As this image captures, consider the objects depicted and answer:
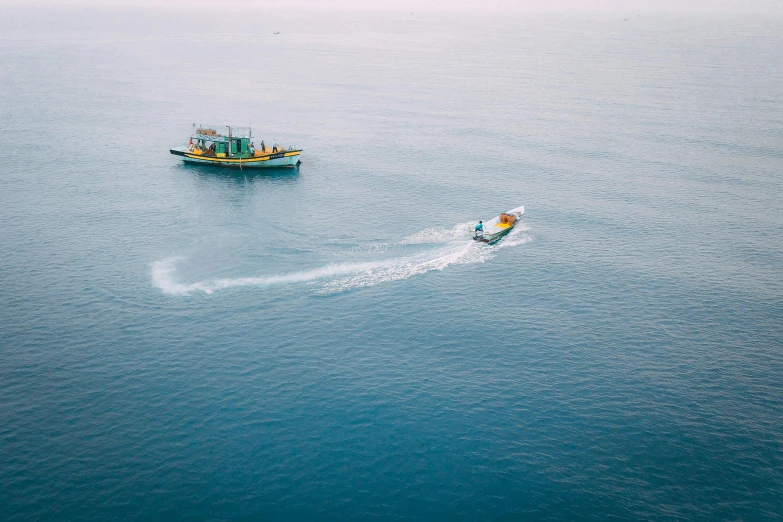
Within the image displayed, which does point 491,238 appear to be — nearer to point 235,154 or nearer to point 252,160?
point 252,160

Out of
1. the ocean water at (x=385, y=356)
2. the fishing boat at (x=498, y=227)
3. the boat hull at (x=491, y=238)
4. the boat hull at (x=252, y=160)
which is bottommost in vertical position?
the ocean water at (x=385, y=356)

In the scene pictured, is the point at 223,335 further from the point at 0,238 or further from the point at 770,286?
the point at 770,286

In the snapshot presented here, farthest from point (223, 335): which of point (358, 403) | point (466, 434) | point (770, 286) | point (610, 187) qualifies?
point (610, 187)

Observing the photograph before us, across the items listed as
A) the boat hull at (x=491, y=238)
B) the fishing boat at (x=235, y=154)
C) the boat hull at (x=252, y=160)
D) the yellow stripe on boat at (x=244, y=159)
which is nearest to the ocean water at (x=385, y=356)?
the boat hull at (x=491, y=238)

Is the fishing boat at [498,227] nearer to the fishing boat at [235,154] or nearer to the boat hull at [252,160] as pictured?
the boat hull at [252,160]

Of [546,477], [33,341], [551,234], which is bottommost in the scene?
[546,477]

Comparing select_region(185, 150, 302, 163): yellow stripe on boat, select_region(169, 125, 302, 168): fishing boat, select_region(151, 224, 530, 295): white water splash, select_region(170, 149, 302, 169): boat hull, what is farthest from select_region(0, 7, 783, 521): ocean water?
select_region(169, 125, 302, 168): fishing boat

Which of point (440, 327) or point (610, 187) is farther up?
point (610, 187)

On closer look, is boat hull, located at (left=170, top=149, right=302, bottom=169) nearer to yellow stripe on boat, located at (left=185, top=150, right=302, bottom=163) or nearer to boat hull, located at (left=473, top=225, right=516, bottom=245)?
yellow stripe on boat, located at (left=185, top=150, right=302, bottom=163)
